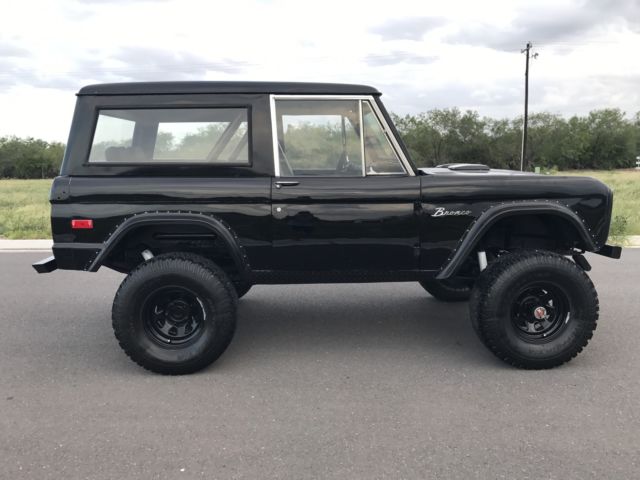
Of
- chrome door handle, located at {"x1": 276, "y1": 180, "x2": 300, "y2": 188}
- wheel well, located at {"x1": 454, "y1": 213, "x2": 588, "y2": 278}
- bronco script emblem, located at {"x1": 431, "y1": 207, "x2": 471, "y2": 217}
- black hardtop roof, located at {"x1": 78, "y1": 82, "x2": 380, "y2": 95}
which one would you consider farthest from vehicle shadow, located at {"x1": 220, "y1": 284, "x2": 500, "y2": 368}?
black hardtop roof, located at {"x1": 78, "y1": 82, "x2": 380, "y2": 95}

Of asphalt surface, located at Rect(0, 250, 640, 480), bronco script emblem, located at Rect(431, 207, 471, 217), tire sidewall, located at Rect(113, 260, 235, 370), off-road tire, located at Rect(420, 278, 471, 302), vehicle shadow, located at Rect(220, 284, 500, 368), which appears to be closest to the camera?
asphalt surface, located at Rect(0, 250, 640, 480)

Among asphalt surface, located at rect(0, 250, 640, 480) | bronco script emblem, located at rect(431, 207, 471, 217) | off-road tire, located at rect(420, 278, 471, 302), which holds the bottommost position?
asphalt surface, located at rect(0, 250, 640, 480)

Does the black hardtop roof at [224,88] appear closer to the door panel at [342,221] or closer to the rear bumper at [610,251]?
the door panel at [342,221]

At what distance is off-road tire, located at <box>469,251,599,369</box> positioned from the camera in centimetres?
370

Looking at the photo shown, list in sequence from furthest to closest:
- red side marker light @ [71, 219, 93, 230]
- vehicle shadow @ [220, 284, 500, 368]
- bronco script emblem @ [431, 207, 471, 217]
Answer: vehicle shadow @ [220, 284, 500, 368] < bronco script emblem @ [431, 207, 471, 217] < red side marker light @ [71, 219, 93, 230]

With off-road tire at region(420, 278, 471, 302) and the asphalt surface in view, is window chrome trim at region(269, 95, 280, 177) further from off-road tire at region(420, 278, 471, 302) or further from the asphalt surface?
off-road tire at region(420, 278, 471, 302)

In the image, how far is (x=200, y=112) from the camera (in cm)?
390

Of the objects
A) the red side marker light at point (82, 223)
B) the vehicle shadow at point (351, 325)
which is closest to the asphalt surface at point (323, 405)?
the vehicle shadow at point (351, 325)

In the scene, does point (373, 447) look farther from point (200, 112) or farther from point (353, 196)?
point (200, 112)

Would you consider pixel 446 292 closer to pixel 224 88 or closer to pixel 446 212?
pixel 446 212

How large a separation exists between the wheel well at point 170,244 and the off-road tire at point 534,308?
1.77 meters

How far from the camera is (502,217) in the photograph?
12.5 ft

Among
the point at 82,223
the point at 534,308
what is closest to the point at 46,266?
the point at 82,223

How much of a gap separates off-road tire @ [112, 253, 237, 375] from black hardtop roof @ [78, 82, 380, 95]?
3.89ft
